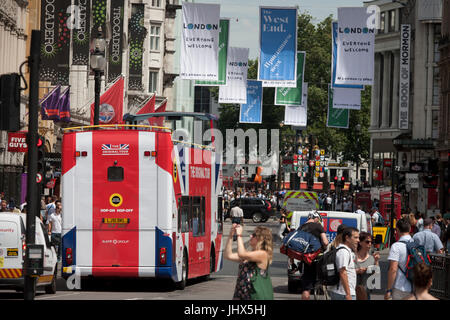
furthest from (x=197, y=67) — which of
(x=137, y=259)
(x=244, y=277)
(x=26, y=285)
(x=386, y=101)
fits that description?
(x=386, y=101)

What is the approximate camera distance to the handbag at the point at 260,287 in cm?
1135

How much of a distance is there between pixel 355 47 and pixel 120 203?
1873cm

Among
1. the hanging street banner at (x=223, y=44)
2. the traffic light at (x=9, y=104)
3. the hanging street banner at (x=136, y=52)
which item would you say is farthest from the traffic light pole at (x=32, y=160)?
the hanging street banner at (x=136, y=52)

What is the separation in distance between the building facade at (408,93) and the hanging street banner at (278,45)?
2372 cm

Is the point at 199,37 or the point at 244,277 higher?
the point at 199,37

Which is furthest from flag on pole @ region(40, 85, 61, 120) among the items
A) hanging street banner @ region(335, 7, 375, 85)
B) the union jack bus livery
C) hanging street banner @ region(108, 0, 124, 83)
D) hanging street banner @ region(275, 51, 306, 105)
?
the union jack bus livery

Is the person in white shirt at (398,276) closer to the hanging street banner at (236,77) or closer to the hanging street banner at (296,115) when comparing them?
the hanging street banner at (236,77)

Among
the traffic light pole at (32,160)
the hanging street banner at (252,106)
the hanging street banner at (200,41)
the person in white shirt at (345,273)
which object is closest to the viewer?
the person in white shirt at (345,273)

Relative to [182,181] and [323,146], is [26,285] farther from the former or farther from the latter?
[323,146]

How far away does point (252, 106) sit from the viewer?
2180 inches

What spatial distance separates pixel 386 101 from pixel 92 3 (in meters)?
64.1

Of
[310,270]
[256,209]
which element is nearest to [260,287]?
[310,270]
